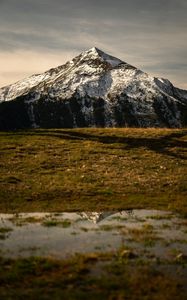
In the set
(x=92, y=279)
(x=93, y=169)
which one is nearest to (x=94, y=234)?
(x=92, y=279)

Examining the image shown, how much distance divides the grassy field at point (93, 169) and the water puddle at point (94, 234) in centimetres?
317

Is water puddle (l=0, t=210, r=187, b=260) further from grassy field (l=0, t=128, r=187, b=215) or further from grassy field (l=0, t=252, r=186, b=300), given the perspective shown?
grassy field (l=0, t=128, r=187, b=215)

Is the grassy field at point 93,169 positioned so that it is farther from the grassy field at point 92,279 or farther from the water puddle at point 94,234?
the grassy field at point 92,279

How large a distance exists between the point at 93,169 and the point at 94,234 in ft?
75.2

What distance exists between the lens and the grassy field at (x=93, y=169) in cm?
3625

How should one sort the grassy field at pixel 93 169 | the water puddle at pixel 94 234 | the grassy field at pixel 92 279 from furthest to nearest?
the grassy field at pixel 93 169 < the water puddle at pixel 94 234 < the grassy field at pixel 92 279

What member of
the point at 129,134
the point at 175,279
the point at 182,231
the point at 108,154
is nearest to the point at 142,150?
the point at 108,154

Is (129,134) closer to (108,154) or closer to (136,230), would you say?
(108,154)

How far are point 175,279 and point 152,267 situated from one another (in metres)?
1.57

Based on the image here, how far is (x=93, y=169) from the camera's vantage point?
4803 cm

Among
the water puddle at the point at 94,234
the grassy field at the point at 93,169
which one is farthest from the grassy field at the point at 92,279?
the grassy field at the point at 93,169

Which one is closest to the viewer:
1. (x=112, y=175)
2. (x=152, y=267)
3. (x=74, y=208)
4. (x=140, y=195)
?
(x=152, y=267)

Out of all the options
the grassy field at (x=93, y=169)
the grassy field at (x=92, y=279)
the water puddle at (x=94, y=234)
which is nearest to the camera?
the grassy field at (x=92, y=279)

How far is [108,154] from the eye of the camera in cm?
5475
